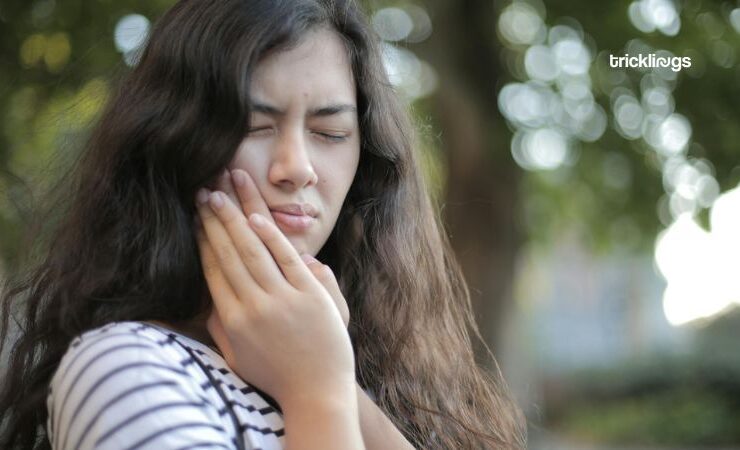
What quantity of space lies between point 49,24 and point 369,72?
386 cm

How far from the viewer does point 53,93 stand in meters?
4.80

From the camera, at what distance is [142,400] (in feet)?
4.23

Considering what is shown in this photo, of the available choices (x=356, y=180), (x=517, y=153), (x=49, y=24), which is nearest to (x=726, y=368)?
(x=517, y=153)

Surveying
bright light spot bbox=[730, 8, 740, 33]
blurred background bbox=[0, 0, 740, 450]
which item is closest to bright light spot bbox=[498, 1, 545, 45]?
blurred background bbox=[0, 0, 740, 450]

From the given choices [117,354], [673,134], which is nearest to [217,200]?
[117,354]

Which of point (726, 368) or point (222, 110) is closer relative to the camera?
point (222, 110)

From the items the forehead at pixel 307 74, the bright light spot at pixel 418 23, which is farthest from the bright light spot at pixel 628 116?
the forehead at pixel 307 74

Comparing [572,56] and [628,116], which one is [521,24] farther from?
[628,116]

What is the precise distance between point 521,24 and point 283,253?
6346 millimetres

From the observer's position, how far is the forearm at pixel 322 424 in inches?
55.1

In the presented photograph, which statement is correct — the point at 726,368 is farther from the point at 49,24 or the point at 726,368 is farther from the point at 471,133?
the point at 49,24

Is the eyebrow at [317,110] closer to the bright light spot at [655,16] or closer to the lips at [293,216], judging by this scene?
the lips at [293,216]

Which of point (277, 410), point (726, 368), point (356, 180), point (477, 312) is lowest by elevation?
point (726, 368)

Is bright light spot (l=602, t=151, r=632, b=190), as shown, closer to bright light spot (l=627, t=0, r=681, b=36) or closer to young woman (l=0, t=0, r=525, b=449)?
bright light spot (l=627, t=0, r=681, b=36)
